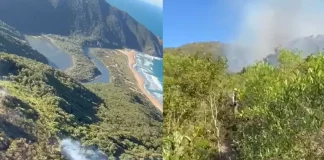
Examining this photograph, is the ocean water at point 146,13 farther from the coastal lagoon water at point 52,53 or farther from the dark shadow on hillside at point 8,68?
the dark shadow on hillside at point 8,68

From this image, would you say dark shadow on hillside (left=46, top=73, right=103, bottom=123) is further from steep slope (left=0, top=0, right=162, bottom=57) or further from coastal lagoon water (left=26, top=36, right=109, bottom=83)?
steep slope (left=0, top=0, right=162, bottom=57)

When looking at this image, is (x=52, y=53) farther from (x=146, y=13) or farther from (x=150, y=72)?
(x=146, y=13)

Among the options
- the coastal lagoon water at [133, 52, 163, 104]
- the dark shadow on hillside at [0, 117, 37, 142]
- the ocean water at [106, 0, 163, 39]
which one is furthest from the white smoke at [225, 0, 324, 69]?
the dark shadow on hillside at [0, 117, 37, 142]

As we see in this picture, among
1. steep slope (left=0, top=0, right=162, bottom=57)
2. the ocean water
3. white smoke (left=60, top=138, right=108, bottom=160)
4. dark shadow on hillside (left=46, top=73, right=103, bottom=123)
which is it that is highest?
the ocean water

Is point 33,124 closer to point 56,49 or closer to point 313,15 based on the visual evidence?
point 56,49

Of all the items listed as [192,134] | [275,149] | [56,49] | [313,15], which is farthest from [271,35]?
[56,49]

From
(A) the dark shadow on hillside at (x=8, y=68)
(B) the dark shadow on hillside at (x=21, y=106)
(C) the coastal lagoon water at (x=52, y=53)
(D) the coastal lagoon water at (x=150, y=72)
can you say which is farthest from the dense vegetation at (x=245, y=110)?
(A) the dark shadow on hillside at (x=8, y=68)
